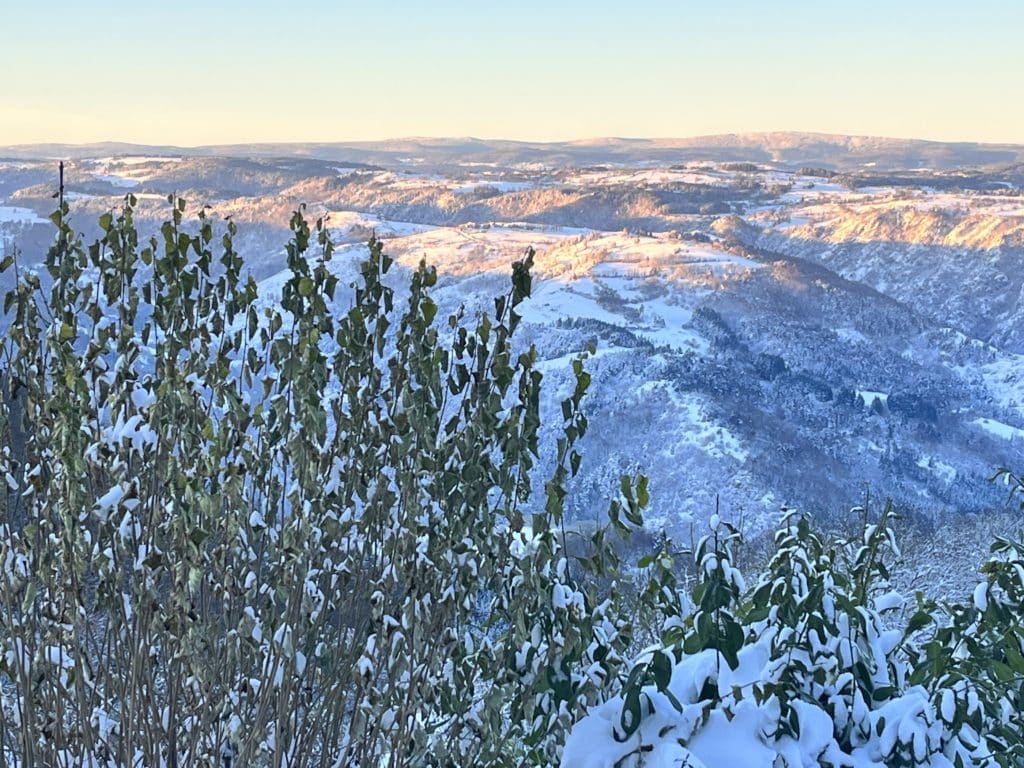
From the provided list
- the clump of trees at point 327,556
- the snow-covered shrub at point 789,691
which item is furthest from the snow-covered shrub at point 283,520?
the snow-covered shrub at point 789,691

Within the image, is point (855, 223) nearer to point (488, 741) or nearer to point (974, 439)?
point (974, 439)

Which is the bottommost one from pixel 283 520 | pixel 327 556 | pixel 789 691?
pixel 789 691

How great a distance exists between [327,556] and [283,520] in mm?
176

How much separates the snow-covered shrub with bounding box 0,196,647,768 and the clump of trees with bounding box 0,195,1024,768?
0.01 metres

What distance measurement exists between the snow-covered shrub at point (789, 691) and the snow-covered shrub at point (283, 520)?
320 millimetres

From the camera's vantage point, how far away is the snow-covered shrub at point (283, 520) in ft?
8.04

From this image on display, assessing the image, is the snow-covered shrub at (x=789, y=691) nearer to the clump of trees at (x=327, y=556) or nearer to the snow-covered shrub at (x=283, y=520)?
the clump of trees at (x=327, y=556)

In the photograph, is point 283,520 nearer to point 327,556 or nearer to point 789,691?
point 327,556

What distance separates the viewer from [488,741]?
2.81m

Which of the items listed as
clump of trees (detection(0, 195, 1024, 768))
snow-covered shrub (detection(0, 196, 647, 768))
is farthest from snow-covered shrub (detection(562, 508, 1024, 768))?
snow-covered shrub (detection(0, 196, 647, 768))

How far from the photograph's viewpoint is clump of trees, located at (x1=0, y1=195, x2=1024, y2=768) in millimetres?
2373

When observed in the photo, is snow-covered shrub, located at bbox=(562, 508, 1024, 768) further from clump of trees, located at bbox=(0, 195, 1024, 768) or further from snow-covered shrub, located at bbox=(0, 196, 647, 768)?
snow-covered shrub, located at bbox=(0, 196, 647, 768)

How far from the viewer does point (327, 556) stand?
2736mm

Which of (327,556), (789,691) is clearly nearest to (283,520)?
(327,556)
